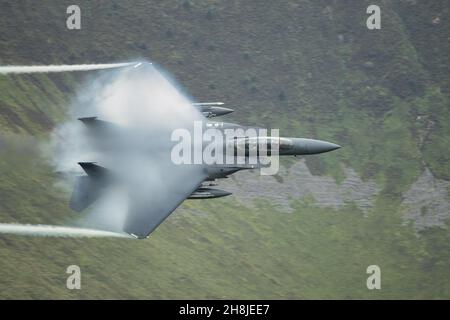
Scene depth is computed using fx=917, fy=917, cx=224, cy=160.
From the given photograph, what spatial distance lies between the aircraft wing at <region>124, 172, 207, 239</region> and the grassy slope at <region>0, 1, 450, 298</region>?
12.4m

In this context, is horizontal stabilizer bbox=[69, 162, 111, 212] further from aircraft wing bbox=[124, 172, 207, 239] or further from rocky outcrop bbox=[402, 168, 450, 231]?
rocky outcrop bbox=[402, 168, 450, 231]

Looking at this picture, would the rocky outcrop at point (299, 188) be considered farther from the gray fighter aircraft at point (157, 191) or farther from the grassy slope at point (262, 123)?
the gray fighter aircraft at point (157, 191)

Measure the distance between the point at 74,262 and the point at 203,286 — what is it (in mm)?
10330

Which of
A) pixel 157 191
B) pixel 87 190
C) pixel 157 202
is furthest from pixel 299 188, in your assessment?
pixel 87 190

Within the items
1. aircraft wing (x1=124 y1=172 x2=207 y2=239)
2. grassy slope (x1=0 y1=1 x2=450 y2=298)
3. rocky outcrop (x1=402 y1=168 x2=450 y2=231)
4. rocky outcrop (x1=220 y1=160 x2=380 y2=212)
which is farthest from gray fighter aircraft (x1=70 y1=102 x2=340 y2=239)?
rocky outcrop (x1=402 y1=168 x2=450 y2=231)

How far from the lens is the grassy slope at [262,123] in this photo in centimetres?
7012

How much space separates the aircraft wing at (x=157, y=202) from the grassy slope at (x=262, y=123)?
1244cm

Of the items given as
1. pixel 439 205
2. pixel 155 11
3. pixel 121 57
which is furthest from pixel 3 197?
pixel 439 205

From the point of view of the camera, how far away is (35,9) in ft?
306

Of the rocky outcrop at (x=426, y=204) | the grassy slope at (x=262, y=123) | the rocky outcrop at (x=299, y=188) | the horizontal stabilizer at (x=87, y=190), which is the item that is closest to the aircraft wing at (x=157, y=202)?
the horizontal stabilizer at (x=87, y=190)

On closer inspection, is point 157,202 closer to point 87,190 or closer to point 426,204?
point 87,190

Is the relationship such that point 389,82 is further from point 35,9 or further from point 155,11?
point 35,9

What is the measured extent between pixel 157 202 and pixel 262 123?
123 ft

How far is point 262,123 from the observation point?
88.9m
